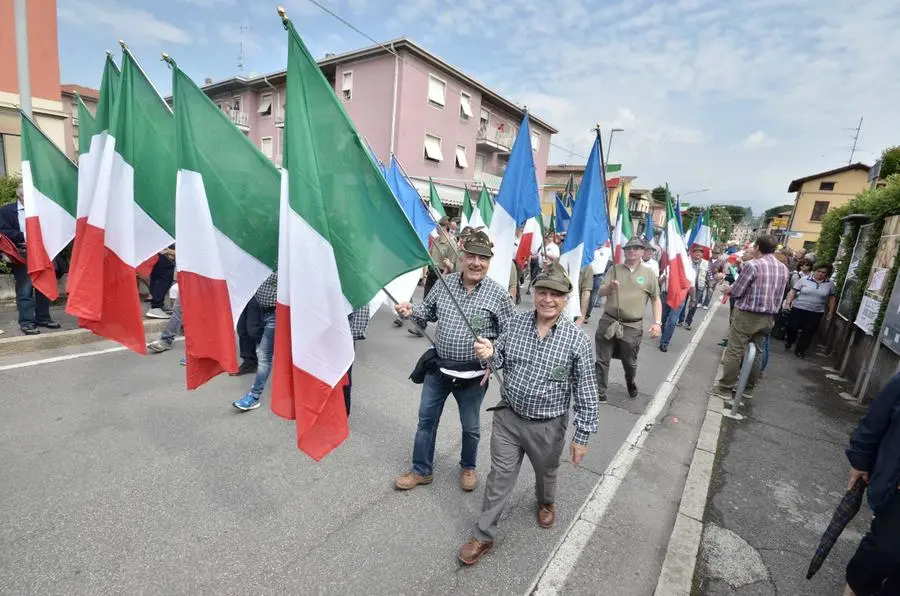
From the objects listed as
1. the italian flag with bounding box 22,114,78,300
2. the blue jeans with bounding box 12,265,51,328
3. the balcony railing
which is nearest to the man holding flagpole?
the italian flag with bounding box 22,114,78,300

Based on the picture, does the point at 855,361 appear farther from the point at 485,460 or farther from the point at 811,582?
the point at 485,460

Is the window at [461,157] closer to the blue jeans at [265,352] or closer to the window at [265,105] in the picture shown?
the window at [265,105]

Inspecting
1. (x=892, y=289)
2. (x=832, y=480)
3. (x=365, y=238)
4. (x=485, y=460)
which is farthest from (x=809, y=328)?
(x=365, y=238)

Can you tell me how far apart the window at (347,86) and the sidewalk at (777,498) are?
2359cm

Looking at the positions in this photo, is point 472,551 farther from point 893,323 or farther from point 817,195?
point 817,195

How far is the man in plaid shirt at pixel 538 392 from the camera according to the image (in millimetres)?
2607

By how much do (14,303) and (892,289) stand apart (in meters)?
12.5

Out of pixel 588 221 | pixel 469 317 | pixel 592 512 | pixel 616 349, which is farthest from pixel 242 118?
pixel 592 512

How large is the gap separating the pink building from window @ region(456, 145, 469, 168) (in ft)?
0.09

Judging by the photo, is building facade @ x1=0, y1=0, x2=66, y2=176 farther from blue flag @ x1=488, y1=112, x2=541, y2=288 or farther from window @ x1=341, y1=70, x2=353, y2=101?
window @ x1=341, y1=70, x2=353, y2=101

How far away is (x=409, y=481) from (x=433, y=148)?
23163mm

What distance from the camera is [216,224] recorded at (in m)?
2.74

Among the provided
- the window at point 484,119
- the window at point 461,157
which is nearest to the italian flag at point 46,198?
the window at point 461,157

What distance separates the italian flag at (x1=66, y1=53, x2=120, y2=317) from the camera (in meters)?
3.07
